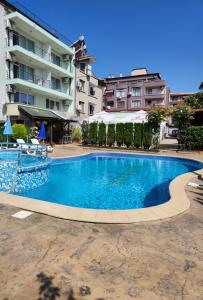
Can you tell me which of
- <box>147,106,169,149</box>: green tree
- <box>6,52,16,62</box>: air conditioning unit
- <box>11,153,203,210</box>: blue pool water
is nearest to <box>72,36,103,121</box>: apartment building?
<box>6,52,16,62</box>: air conditioning unit

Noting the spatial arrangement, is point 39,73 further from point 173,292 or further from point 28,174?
point 173,292

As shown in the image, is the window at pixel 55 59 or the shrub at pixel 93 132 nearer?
the shrub at pixel 93 132

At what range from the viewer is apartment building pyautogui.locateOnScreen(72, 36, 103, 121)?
36.2 meters

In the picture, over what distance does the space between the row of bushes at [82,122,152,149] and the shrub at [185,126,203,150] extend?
150 inches

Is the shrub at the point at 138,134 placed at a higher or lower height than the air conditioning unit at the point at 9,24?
lower

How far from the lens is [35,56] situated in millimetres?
25984

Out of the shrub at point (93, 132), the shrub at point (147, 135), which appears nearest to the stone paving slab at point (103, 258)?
the shrub at point (147, 135)

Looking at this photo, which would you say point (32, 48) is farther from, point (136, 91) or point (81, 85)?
point (136, 91)

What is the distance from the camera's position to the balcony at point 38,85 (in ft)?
78.9

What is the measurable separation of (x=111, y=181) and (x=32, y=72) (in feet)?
73.7

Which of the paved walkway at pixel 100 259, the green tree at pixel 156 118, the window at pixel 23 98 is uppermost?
the window at pixel 23 98

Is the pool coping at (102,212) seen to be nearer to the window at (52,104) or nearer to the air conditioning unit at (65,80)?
the window at (52,104)

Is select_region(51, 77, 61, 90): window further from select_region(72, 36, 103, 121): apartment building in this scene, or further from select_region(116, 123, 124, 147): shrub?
select_region(116, 123, 124, 147): shrub

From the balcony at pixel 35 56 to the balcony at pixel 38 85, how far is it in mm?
1872
